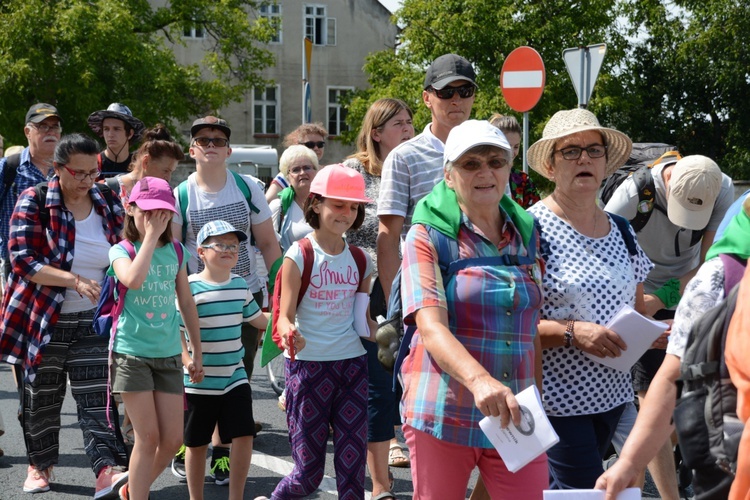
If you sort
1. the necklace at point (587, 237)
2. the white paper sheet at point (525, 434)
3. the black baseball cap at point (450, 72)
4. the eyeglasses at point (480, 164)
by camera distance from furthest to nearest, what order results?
the black baseball cap at point (450, 72), the necklace at point (587, 237), the eyeglasses at point (480, 164), the white paper sheet at point (525, 434)

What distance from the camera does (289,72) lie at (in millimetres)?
46531

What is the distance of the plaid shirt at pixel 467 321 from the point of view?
335cm

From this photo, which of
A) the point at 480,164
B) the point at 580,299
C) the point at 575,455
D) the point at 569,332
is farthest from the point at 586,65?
the point at 480,164

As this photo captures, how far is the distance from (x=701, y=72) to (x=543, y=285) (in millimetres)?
32869

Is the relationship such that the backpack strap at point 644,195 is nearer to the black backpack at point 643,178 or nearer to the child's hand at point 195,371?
the black backpack at point 643,178

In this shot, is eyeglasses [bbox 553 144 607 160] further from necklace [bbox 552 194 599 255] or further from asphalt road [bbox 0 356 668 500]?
asphalt road [bbox 0 356 668 500]

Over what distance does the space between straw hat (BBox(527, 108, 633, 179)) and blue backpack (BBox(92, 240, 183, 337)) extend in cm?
220

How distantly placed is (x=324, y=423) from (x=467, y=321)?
1691 millimetres

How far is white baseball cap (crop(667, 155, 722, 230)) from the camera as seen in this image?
501 cm

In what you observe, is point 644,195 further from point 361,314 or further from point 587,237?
point 361,314

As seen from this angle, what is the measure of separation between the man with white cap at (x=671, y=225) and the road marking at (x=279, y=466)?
1.93 metres

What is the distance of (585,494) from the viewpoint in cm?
286

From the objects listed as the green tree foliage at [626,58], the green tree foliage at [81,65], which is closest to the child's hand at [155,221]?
the green tree foliage at [81,65]

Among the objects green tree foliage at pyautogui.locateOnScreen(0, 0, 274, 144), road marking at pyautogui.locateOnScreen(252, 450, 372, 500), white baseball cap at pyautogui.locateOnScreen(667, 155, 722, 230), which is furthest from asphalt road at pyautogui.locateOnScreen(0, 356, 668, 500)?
green tree foliage at pyautogui.locateOnScreen(0, 0, 274, 144)
